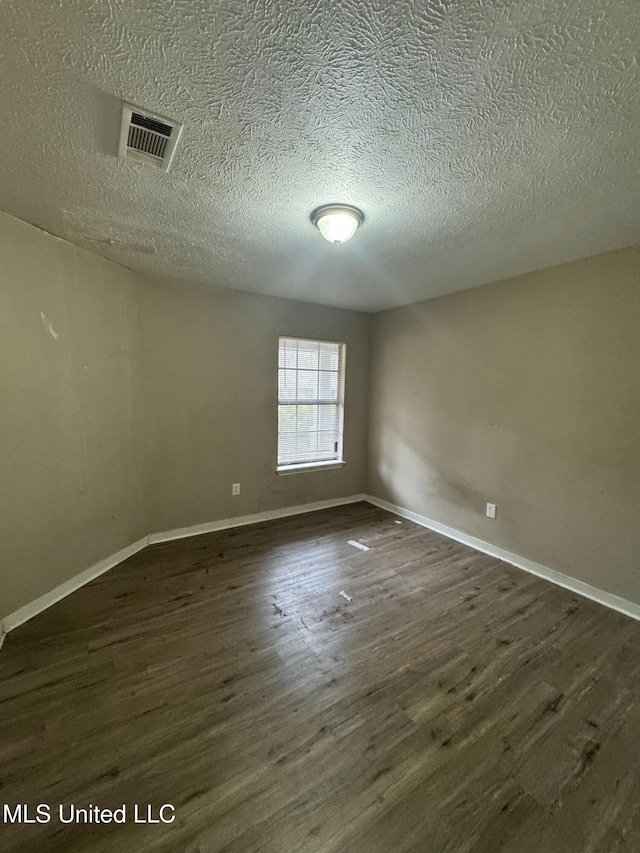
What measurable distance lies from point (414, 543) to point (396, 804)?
2.14 metres

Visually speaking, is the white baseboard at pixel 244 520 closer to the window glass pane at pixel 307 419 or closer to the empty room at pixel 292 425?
the empty room at pixel 292 425

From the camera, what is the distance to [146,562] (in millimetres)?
2789

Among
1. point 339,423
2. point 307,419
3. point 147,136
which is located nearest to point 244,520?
point 307,419

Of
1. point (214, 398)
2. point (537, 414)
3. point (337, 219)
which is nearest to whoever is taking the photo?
point (337, 219)

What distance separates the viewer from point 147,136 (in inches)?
51.7

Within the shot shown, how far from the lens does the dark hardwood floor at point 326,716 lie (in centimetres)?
113

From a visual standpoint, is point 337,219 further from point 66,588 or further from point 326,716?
point 66,588

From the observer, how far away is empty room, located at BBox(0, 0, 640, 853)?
1061mm

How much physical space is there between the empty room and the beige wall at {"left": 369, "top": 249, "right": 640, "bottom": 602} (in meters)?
0.02

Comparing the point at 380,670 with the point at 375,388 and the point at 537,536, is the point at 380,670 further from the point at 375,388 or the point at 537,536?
the point at 375,388

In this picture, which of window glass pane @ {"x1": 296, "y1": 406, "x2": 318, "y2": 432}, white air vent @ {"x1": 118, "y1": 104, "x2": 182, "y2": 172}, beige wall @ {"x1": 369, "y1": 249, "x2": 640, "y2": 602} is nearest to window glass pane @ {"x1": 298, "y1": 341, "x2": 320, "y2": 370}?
window glass pane @ {"x1": 296, "y1": 406, "x2": 318, "y2": 432}

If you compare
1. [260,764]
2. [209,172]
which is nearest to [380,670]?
[260,764]

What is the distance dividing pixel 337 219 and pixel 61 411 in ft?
7.08

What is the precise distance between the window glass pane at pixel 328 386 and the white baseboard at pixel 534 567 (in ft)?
5.16
